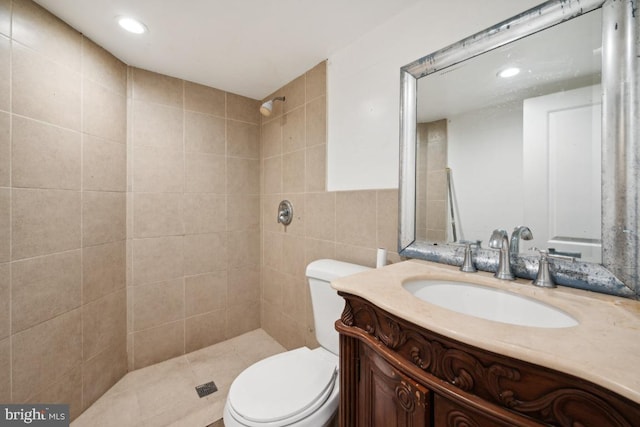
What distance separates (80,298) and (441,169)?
1.95 meters

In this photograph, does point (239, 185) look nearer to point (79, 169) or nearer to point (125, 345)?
point (79, 169)

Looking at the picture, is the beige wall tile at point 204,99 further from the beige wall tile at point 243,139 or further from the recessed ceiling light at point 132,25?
the recessed ceiling light at point 132,25

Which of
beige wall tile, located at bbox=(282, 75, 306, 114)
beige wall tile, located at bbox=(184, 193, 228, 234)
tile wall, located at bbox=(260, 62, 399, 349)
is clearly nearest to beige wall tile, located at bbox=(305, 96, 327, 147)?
tile wall, located at bbox=(260, 62, 399, 349)

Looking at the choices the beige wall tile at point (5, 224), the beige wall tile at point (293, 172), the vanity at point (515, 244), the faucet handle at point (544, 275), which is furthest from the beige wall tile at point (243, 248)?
the faucet handle at point (544, 275)

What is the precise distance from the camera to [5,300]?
105 centimetres

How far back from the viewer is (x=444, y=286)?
3.01 feet

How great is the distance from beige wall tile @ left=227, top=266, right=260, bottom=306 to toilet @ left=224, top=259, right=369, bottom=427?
1.03 meters

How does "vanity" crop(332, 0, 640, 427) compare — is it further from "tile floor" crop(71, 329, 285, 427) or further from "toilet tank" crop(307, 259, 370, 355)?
"tile floor" crop(71, 329, 285, 427)

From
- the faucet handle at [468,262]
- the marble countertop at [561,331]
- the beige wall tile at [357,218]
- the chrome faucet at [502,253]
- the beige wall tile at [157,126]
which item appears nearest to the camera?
the marble countertop at [561,331]

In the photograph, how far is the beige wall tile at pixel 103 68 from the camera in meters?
1.40

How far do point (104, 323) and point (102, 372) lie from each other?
28 centimetres

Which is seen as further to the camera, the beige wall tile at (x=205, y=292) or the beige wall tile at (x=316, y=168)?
the beige wall tile at (x=205, y=292)

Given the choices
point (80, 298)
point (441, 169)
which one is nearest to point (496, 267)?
point (441, 169)

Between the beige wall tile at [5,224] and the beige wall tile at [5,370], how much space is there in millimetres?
353
